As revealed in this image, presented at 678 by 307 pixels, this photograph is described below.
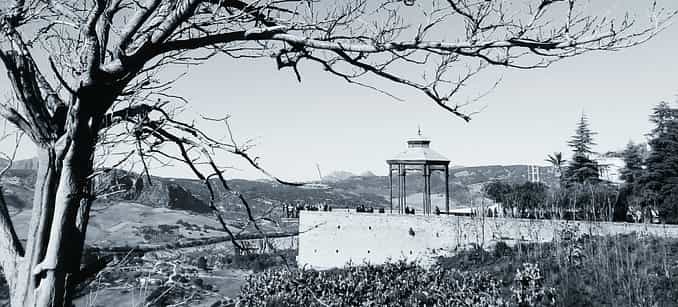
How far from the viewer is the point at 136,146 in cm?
232

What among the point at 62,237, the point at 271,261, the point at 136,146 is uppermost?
the point at 136,146

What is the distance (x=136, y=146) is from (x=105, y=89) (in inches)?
17.2

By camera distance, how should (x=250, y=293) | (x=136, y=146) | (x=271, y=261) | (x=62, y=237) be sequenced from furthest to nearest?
(x=271, y=261)
(x=250, y=293)
(x=136, y=146)
(x=62, y=237)

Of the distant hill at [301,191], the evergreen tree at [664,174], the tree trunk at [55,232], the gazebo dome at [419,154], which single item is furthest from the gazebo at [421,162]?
the tree trunk at [55,232]

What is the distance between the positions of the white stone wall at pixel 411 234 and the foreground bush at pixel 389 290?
202 cm

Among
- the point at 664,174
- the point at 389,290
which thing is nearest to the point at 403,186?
the point at 389,290

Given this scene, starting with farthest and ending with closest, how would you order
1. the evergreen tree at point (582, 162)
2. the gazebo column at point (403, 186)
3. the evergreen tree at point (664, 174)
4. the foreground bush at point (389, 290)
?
1. the evergreen tree at point (582, 162)
2. the gazebo column at point (403, 186)
3. the evergreen tree at point (664, 174)
4. the foreground bush at point (389, 290)

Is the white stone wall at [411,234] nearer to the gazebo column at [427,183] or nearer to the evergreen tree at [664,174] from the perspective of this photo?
the gazebo column at [427,183]

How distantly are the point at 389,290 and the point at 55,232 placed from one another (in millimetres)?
13177

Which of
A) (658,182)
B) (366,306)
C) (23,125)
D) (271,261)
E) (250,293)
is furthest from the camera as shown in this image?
(271,261)

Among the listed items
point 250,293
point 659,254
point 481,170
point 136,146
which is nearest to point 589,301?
point 659,254

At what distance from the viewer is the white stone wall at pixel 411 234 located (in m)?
Answer: 16.4

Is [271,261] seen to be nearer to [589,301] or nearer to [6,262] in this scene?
[589,301]

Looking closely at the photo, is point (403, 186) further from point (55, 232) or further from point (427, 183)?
point (55, 232)
